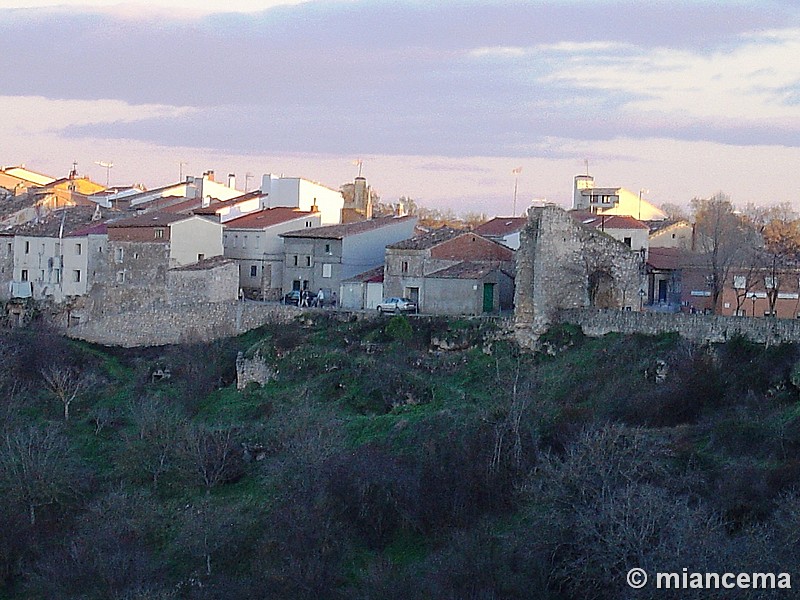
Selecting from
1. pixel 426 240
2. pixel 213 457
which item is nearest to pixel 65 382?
pixel 213 457

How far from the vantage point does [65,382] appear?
39.6 m

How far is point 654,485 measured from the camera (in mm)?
24188

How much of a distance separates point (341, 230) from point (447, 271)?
681 centimetres

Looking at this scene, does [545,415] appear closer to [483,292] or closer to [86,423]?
[483,292]

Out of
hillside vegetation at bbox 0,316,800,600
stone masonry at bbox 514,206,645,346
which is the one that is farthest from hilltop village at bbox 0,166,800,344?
hillside vegetation at bbox 0,316,800,600

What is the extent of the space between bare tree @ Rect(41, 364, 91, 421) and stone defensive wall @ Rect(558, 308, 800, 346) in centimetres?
1455

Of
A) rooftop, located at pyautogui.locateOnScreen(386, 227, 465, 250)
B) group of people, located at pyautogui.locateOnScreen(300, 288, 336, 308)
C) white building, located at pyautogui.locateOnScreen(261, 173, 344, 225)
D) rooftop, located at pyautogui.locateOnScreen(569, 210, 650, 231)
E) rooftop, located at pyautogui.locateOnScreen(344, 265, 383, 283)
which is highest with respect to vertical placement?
white building, located at pyautogui.locateOnScreen(261, 173, 344, 225)

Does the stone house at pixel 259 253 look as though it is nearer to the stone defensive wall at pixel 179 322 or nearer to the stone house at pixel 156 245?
the stone house at pixel 156 245

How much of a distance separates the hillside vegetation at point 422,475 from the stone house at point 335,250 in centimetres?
661

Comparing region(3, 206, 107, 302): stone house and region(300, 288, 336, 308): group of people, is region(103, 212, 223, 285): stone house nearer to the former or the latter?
region(3, 206, 107, 302): stone house

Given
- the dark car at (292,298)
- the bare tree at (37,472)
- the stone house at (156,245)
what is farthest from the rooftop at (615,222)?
the bare tree at (37,472)

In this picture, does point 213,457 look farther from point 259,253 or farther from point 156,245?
point 259,253

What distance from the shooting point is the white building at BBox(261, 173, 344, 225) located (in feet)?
170

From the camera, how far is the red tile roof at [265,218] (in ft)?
152
